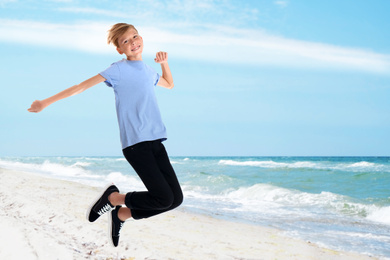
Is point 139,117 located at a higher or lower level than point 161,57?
lower

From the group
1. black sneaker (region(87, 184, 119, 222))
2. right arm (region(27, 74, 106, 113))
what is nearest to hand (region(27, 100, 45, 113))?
right arm (region(27, 74, 106, 113))

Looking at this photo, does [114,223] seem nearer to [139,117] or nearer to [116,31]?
[139,117]

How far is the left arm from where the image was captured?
343 cm

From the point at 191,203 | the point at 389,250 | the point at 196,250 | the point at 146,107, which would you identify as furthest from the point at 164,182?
the point at 191,203

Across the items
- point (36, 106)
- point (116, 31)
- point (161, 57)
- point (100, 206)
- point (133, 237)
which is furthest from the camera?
point (133, 237)

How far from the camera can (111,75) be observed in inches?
118

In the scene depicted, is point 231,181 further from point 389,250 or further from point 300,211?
point 389,250

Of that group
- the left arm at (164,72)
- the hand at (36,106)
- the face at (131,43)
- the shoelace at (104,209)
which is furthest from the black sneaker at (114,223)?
the face at (131,43)

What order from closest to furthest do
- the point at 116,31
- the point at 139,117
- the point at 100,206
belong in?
A: the point at 139,117 → the point at 116,31 → the point at 100,206

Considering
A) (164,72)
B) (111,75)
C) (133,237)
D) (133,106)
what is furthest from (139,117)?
(133,237)

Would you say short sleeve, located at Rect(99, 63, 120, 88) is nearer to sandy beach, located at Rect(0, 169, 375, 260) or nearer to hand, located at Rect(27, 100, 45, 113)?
hand, located at Rect(27, 100, 45, 113)

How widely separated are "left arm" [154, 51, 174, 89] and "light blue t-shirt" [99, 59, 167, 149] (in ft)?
1.21

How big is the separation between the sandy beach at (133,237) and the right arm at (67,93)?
1724 mm

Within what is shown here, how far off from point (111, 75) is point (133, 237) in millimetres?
3014
